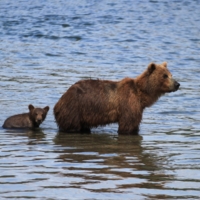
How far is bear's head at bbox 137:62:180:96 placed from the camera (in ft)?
37.7

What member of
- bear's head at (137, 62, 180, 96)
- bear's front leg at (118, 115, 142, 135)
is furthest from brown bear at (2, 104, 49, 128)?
bear's head at (137, 62, 180, 96)

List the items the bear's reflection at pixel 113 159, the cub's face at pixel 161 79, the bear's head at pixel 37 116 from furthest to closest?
1. the bear's head at pixel 37 116
2. the cub's face at pixel 161 79
3. the bear's reflection at pixel 113 159

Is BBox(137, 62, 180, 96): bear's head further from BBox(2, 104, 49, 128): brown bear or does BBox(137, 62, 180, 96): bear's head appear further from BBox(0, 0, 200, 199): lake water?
BBox(2, 104, 49, 128): brown bear

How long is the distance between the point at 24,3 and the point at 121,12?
23.5 feet

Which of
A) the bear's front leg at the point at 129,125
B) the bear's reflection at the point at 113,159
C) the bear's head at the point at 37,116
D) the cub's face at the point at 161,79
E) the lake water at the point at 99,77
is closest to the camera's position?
the lake water at the point at 99,77

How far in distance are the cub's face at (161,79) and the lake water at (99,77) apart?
0.71 m

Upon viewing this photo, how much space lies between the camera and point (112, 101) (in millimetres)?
11391

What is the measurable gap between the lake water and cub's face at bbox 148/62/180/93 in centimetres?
71

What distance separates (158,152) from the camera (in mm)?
9633

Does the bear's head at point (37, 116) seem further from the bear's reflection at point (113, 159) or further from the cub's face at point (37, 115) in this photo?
the bear's reflection at point (113, 159)

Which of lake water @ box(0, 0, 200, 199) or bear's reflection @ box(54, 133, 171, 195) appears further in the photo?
bear's reflection @ box(54, 133, 171, 195)

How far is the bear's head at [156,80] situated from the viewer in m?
11.5

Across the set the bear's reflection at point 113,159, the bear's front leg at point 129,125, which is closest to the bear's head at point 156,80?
the bear's front leg at point 129,125

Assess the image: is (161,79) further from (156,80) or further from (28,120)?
(28,120)
